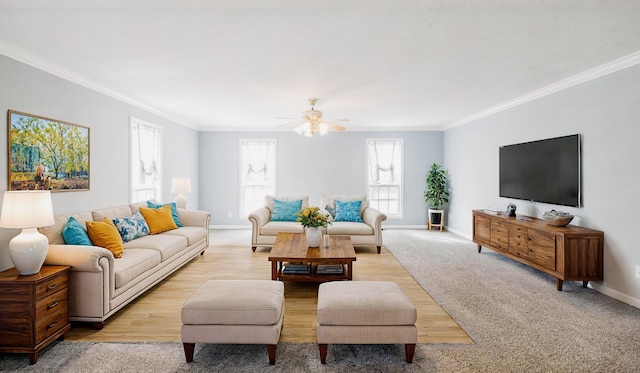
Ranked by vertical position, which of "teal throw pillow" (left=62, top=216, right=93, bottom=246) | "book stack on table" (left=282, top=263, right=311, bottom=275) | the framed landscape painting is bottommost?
"book stack on table" (left=282, top=263, right=311, bottom=275)

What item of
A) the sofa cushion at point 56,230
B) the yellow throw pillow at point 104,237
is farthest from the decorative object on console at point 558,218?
the sofa cushion at point 56,230

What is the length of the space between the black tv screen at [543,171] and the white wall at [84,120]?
623cm

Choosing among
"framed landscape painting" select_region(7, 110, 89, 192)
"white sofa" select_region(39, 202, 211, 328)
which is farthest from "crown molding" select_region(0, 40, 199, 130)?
"white sofa" select_region(39, 202, 211, 328)

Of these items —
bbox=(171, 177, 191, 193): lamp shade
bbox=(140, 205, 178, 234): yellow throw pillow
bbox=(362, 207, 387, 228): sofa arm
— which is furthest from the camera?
bbox=(171, 177, 191, 193): lamp shade

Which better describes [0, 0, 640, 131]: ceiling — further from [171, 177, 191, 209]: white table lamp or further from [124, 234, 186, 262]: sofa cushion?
[124, 234, 186, 262]: sofa cushion

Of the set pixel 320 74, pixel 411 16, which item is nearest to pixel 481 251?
pixel 320 74

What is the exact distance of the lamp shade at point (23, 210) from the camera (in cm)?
262

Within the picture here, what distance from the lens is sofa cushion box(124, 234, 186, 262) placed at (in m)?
4.00

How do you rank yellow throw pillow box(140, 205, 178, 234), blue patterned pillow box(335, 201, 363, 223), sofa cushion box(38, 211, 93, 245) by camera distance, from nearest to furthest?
sofa cushion box(38, 211, 93, 245)
yellow throw pillow box(140, 205, 178, 234)
blue patterned pillow box(335, 201, 363, 223)

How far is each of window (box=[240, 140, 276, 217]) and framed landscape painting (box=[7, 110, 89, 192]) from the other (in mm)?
4127

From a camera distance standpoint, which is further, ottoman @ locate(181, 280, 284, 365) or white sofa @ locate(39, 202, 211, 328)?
white sofa @ locate(39, 202, 211, 328)

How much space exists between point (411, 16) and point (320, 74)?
62.8 inches

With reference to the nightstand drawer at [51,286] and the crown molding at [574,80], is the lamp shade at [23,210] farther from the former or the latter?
the crown molding at [574,80]

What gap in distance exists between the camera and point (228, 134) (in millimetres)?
8234
